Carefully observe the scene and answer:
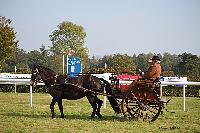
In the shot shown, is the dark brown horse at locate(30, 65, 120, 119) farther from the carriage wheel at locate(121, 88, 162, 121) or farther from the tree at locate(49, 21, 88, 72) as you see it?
the tree at locate(49, 21, 88, 72)

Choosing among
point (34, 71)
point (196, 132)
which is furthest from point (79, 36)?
point (196, 132)

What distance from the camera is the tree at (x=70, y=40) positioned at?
60.1 metres

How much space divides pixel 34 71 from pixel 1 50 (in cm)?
3607

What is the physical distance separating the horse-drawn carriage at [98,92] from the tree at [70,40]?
154 ft

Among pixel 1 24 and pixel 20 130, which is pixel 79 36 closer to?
pixel 1 24

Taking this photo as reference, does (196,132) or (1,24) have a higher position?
(1,24)

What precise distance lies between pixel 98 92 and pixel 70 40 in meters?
50.1

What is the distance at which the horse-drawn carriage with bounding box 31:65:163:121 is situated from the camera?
1169cm

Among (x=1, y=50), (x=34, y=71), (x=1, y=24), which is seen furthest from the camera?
(x=1, y=24)

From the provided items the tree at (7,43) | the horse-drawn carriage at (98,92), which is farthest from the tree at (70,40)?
the horse-drawn carriage at (98,92)

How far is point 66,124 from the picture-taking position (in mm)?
10617

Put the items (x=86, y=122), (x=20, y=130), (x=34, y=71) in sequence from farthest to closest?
(x=34, y=71), (x=86, y=122), (x=20, y=130)

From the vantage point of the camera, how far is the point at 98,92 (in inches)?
484

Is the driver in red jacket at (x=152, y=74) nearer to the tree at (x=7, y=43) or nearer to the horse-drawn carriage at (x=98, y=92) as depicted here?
the horse-drawn carriage at (x=98, y=92)
